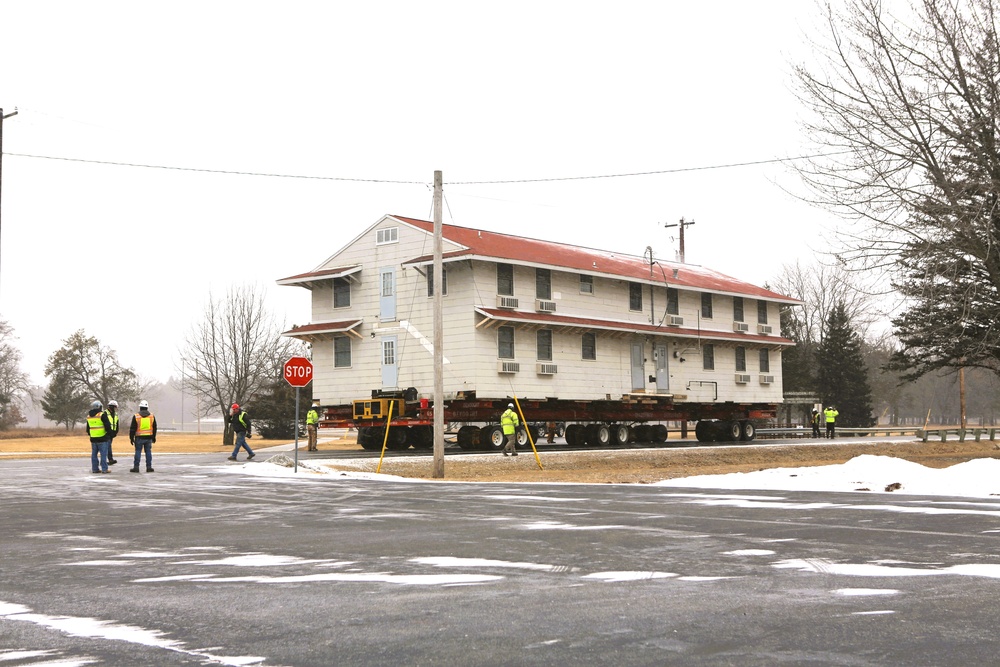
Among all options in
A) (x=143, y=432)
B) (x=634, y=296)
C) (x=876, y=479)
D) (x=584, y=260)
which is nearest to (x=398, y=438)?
(x=584, y=260)

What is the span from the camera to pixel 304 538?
11.7 metres

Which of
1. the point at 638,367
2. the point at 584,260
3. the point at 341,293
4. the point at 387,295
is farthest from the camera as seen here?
the point at 638,367

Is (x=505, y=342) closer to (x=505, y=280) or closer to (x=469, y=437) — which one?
(x=505, y=280)

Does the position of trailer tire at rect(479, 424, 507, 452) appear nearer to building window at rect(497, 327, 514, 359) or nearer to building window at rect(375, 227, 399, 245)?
building window at rect(497, 327, 514, 359)

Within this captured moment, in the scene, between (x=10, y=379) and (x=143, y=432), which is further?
(x=10, y=379)

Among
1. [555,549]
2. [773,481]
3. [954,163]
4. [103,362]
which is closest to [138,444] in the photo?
[773,481]

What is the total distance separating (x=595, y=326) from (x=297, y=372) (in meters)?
19.1

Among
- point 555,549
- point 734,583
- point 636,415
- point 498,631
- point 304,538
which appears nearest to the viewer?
point 498,631

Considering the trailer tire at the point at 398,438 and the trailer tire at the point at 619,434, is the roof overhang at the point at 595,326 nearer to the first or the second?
the trailer tire at the point at 619,434

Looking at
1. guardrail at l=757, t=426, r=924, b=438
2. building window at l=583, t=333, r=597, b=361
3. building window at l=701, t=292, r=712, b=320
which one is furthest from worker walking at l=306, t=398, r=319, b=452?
guardrail at l=757, t=426, r=924, b=438

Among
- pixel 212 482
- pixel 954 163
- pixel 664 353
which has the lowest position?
pixel 212 482

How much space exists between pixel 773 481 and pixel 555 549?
11.0 m

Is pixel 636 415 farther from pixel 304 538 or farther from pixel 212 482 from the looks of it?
pixel 304 538

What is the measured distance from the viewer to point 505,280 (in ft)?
129
